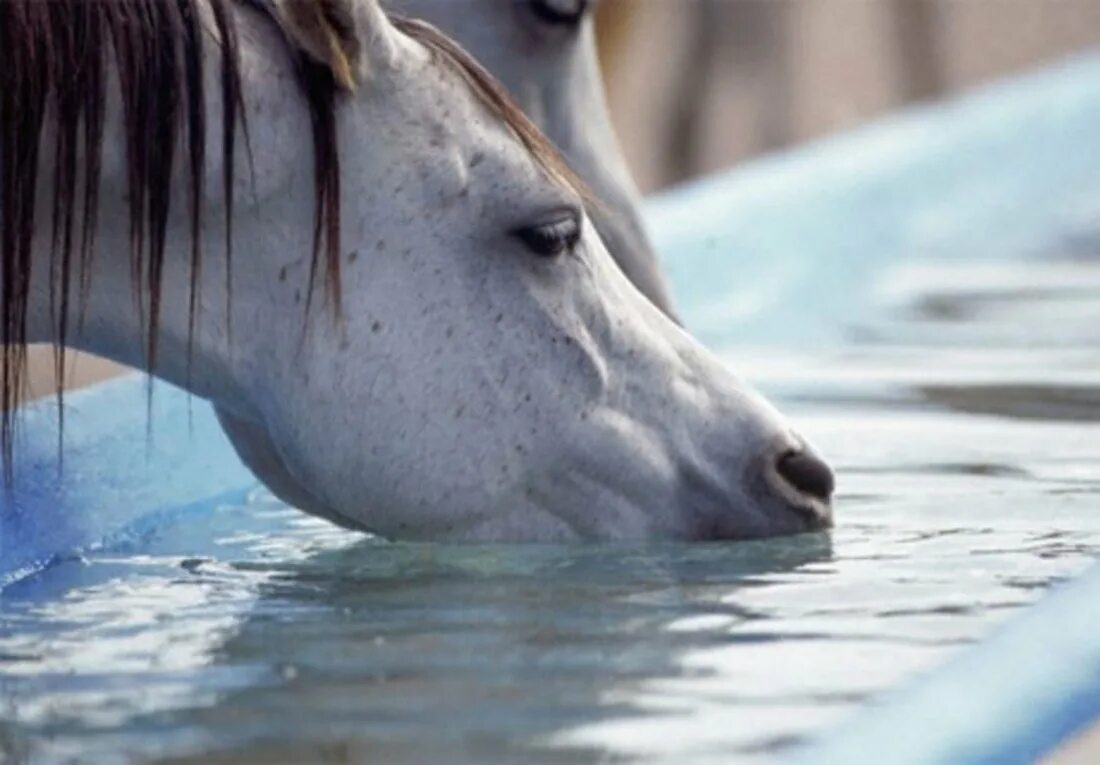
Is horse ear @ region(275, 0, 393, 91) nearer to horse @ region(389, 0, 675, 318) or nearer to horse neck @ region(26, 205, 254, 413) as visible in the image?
horse neck @ region(26, 205, 254, 413)

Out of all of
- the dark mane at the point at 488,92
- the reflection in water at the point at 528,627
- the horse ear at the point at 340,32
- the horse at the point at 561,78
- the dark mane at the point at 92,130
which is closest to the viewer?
the reflection in water at the point at 528,627

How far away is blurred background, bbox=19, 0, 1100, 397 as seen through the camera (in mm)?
10086

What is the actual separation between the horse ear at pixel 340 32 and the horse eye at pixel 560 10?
1.10m

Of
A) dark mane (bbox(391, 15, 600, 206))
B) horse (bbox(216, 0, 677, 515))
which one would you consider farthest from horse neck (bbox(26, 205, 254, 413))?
horse (bbox(216, 0, 677, 515))

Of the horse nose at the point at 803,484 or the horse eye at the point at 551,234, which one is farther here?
the horse nose at the point at 803,484

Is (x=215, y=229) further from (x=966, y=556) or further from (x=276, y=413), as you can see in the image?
(x=966, y=556)

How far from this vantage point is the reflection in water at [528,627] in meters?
2.39

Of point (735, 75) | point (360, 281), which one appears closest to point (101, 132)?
point (360, 281)

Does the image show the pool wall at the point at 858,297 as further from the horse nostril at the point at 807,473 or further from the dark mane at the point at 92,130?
the horse nostril at the point at 807,473

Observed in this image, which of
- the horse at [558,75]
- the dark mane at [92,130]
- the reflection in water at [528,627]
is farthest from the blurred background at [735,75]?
the dark mane at [92,130]

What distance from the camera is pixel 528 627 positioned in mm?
2842

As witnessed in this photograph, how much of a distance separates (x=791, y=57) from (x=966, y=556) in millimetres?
7610

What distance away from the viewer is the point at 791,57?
10664 mm

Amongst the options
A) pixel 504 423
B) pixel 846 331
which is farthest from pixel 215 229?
pixel 846 331
